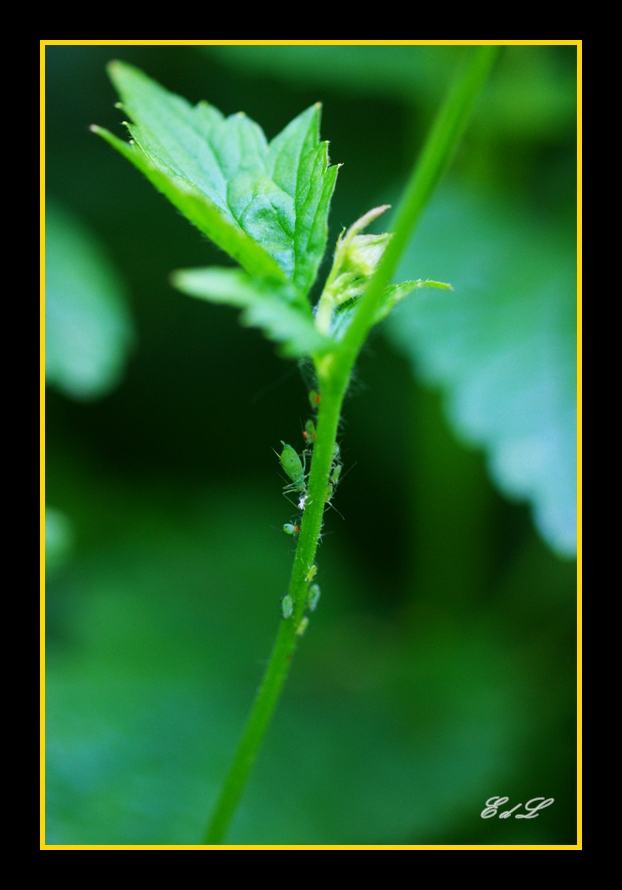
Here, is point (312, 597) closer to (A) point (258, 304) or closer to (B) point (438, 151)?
(A) point (258, 304)

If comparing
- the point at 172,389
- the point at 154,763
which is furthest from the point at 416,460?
the point at 154,763

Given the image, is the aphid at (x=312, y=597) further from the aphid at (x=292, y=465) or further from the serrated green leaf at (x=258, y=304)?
the serrated green leaf at (x=258, y=304)

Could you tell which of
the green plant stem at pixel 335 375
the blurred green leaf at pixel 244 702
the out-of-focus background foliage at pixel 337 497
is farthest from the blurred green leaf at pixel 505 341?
the green plant stem at pixel 335 375

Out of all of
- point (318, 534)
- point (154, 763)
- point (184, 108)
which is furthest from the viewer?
point (154, 763)

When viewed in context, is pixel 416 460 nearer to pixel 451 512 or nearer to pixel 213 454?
pixel 451 512
